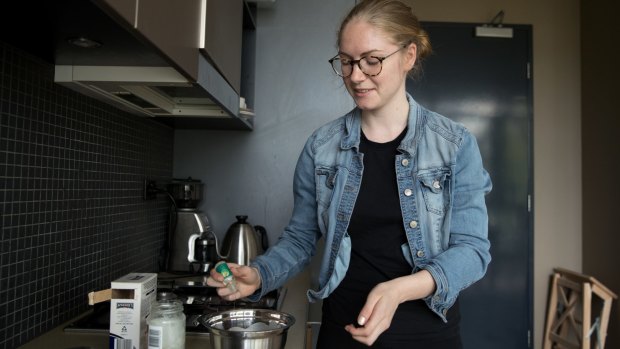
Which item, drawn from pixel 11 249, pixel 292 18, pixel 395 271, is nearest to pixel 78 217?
pixel 11 249

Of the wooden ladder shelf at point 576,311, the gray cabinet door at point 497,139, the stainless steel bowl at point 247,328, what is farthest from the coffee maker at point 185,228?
the wooden ladder shelf at point 576,311

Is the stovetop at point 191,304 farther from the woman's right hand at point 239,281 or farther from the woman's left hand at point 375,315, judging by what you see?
the woman's left hand at point 375,315

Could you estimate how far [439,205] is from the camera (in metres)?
0.99

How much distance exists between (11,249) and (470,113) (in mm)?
2454

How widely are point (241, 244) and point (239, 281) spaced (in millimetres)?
801

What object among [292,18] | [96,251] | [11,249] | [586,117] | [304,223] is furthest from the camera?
[586,117]

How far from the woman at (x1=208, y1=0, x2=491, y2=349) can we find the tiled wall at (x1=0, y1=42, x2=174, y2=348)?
0.42m

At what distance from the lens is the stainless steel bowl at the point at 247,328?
723mm

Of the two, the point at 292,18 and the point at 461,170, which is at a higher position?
the point at 292,18

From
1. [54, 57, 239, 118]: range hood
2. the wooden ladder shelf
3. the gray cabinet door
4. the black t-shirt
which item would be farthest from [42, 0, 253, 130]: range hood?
the wooden ladder shelf

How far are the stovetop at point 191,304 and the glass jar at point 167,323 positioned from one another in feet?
0.44

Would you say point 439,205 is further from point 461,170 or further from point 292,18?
point 292,18

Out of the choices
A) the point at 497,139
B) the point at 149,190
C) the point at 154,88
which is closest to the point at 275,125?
the point at 149,190

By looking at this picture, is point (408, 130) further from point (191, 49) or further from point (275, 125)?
point (275, 125)
